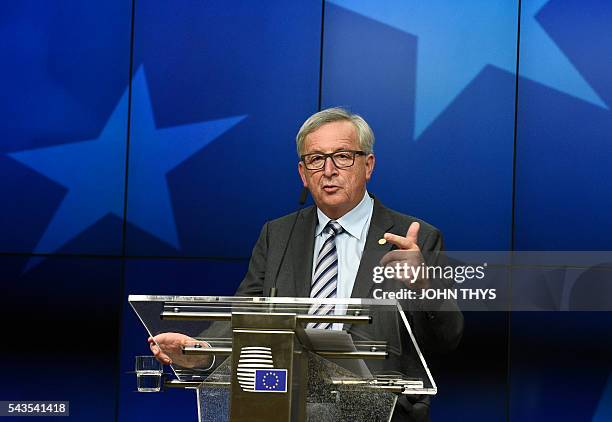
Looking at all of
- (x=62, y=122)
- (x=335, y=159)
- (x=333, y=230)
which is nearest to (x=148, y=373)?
(x=333, y=230)

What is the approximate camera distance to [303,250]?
3.10m

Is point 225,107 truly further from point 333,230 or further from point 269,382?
point 269,382

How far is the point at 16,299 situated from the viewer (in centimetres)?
463

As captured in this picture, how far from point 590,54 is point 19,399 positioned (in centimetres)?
342

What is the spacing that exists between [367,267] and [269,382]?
113 cm

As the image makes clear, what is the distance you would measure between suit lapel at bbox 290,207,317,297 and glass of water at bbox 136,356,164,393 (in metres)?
0.66

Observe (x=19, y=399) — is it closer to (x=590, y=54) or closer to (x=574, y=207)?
(x=574, y=207)

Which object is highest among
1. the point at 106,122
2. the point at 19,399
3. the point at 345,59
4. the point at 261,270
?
the point at 345,59

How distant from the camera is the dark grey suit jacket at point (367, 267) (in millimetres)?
2744

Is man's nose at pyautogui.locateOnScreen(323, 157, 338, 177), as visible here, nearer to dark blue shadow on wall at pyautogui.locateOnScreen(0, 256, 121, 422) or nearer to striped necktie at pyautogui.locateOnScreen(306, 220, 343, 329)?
striped necktie at pyautogui.locateOnScreen(306, 220, 343, 329)

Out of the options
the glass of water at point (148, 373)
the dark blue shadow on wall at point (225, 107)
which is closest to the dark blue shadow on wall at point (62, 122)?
the dark blue shadow on wall at point (225, 107)

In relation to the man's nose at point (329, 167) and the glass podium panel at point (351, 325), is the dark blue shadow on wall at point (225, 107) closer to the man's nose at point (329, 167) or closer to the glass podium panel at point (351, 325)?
the man's nose at point (329, 167)

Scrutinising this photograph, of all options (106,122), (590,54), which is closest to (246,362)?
(106,122)

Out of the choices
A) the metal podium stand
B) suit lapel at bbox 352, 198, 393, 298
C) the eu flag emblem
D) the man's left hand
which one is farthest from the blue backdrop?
the eu flag emblem
